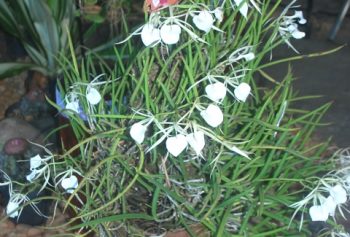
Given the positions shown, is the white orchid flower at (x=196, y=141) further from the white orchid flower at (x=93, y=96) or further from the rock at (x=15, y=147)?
the rock at (x=15, y=147)

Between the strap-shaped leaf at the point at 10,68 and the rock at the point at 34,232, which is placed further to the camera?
the strap-shaped leaf at the point at 10,68

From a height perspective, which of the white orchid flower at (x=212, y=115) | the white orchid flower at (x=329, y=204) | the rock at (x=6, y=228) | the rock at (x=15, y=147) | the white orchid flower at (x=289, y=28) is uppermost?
the white orchid flower at (x=212, y=115)

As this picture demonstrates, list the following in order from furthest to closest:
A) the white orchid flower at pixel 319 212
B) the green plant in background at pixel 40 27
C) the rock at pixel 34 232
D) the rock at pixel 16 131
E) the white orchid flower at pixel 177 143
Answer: the green plant in background at pixel 40 27, the rock at pixel 16 131, the rock at pixel 34 232, the white orchid flower at pixel 319 212, the white orchid flower at pixel 177 143

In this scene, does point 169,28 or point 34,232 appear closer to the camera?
point 169,28

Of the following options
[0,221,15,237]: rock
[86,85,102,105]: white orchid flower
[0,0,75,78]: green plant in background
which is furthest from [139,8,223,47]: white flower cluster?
[0,0,75,78]: green plant in background

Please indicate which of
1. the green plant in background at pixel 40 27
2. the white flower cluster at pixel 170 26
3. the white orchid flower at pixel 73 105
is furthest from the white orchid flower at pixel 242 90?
the green plant in background at pixel 40 27

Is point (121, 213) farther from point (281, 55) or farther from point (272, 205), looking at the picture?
point (281, 55)

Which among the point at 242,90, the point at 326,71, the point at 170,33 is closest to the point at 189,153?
the point at 242,90

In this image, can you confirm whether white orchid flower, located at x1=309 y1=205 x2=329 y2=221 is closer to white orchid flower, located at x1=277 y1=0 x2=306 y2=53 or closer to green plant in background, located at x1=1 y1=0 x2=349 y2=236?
green plant in background, located at x1=1 y1=0 x2=349 y2=236

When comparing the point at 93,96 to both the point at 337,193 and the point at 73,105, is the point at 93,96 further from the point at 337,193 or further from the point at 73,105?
the point at 337,193

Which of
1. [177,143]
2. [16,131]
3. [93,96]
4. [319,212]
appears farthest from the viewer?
[16,131]
